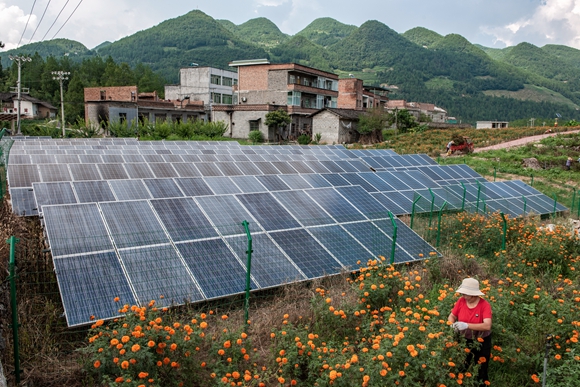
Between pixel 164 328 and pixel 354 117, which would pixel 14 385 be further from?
pixel 354 117

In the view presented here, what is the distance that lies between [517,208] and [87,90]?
7380cm

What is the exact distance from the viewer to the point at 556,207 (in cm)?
2069

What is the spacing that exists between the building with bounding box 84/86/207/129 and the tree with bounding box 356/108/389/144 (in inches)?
1057

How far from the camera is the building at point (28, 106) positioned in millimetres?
84500

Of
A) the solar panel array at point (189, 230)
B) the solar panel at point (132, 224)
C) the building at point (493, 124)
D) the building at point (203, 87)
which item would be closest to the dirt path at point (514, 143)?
the solar panel array at point (189, 230)

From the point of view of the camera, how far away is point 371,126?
58531mm

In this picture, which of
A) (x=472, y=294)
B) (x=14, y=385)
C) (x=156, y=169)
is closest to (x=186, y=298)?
(x=14, y=385)

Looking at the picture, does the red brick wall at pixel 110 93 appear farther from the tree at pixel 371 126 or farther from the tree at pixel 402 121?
the tree at pixel 402 121

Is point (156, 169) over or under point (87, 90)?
under

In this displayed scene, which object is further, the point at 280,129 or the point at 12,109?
the point at 12,109

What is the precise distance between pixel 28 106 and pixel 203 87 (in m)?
35.0

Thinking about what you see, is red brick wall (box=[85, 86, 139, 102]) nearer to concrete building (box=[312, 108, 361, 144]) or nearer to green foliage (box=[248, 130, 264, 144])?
green foliage (box=[248, 130, 264, 144])

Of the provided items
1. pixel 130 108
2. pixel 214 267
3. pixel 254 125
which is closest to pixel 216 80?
pixel 130 108

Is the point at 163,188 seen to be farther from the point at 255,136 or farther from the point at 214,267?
the point at 255,136
